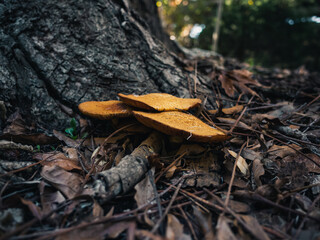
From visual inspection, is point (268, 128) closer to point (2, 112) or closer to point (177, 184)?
point (177, 184)

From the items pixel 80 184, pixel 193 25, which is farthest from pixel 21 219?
pixel 193 25

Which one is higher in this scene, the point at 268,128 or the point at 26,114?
the point at 26,114

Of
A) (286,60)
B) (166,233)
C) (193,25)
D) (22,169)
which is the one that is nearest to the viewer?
(166,233)

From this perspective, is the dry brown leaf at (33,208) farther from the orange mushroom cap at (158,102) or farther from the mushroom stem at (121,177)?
the orange mushroom cap at (158,102)

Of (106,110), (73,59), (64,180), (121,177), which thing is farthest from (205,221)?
(73,59)

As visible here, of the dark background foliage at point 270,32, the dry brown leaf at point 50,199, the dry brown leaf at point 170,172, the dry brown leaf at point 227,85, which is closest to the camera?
the dry brown leaf at point 50,199

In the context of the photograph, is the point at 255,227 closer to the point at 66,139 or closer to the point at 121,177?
the point at 121,177

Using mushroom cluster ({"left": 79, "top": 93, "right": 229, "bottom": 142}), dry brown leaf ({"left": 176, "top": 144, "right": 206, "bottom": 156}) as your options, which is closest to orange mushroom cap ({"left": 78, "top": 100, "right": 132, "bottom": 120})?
mushroom cluster ({"left": 79, "top": 93, "right": 229, "bottom": 142})

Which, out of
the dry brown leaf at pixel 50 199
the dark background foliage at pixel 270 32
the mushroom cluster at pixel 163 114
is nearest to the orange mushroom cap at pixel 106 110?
the mushroom cluster at pixel 163 114
